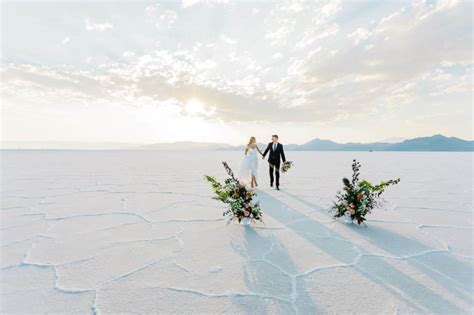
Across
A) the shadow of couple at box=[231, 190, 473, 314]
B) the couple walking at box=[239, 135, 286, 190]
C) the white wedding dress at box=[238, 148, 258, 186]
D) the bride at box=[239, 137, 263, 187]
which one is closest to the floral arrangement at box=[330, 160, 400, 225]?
the shadow of couple at box=[231, 190, 473, 314]

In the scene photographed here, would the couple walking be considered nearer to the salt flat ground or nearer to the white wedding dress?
the white wedding dress

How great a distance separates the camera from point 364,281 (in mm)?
2156

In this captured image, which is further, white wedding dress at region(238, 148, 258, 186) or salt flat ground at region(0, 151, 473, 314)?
white wedding dress at region(238, 148, 258, 186)

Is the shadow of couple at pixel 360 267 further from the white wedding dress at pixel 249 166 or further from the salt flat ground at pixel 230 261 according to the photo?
the white wedding dress at pixel 249 166

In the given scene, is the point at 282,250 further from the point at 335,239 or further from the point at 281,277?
the point at 335,239

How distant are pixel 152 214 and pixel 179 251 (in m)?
1.73

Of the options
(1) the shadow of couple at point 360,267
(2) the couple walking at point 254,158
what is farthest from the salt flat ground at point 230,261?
(2) the couple walking at point 254,158

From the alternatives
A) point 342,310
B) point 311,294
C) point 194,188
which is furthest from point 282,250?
point 194,188

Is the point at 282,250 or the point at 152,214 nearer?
the point at 282,250

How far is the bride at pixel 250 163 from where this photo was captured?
6.38m

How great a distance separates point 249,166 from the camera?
6.57 metres

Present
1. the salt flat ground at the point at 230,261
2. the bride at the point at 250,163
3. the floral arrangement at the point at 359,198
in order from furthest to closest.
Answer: the bride at the point at 250,163, the floral arrangement at the point at 359,198, the salt flat ground at the point at 230,261

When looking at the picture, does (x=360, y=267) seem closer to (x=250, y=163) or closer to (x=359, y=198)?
(x=359, y=198)

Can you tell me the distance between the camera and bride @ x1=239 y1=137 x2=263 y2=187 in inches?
251
